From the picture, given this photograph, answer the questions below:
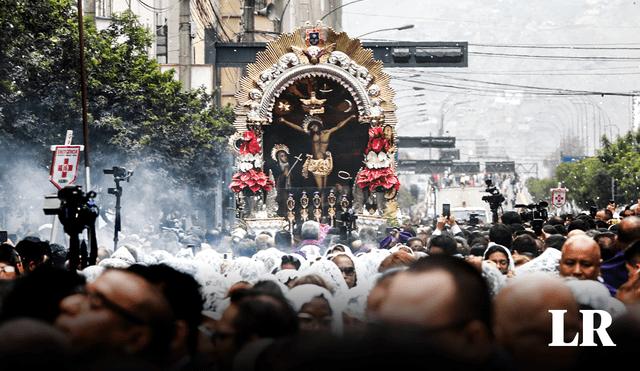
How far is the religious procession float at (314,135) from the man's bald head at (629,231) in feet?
51.6

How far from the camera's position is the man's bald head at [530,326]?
7.06 ft

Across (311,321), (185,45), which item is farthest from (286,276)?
(185,45)

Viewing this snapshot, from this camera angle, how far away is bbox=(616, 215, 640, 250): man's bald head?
5.94m

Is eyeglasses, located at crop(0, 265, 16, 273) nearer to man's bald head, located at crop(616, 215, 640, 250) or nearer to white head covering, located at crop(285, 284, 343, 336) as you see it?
white head covering, located at crop(285, 284, 343, 336)

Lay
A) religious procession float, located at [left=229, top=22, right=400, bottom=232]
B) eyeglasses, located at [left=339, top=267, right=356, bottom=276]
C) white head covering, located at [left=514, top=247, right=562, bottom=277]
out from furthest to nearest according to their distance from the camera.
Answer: religious procession float, located at [left=229, top=22, right=400, bottom=232]
eyeglasses, located at [left=339, top=267, right=356, bottom=276]
white head covering, located at [left=514, top=247, right=562, bottom=277]

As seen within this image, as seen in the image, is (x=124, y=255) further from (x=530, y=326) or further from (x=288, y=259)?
(x=530, y=326)

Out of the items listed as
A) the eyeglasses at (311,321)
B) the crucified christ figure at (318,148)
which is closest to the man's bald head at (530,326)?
the eyeglasses at (311,321)

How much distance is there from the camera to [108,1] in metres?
39.9

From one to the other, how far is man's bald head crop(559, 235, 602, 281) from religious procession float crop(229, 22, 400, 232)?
56.1ft

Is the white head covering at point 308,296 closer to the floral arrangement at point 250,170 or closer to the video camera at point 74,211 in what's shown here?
the video camera at point 74,211

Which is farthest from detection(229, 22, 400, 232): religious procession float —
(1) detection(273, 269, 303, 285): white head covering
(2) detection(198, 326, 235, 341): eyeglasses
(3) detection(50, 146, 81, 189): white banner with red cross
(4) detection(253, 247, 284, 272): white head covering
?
(2) detection(198, 326, 235, 341): eyeglasses

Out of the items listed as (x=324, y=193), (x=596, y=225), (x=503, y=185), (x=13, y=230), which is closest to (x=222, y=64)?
(x=324, y=193)

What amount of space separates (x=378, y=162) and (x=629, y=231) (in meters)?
16.4

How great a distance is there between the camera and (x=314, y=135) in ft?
76.6
